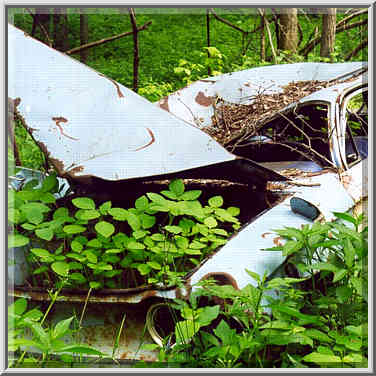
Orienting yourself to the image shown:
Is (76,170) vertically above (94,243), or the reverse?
(76,170)

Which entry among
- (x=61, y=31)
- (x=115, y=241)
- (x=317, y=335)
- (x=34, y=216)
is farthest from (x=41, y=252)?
(x=61, y=31)

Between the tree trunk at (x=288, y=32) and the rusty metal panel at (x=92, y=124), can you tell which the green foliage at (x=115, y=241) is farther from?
the tree trunk at (x=288, y=32)

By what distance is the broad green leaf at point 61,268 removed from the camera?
203 cm

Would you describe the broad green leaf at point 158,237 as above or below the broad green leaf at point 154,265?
above

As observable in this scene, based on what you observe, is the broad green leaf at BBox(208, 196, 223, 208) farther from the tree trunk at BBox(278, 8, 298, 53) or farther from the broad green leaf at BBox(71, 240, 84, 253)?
the tree trunk at BBox(278, 8, 298, 53)

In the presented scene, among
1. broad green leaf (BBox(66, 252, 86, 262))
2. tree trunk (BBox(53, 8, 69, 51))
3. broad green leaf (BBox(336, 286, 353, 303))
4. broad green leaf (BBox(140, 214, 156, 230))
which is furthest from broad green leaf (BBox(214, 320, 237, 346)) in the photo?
tree trunk (BBox(53, 8, 69, 51))

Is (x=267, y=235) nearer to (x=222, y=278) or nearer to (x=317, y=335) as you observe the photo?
(x=222, y=278)

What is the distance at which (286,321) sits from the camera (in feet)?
5.89

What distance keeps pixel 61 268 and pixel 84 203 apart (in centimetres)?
31

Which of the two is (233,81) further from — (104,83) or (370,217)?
(370,217)

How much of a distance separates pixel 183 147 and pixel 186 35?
3.49 metres

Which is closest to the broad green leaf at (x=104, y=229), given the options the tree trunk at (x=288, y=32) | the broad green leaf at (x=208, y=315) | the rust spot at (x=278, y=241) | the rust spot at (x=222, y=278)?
the rust spot at (x=222, y=278)

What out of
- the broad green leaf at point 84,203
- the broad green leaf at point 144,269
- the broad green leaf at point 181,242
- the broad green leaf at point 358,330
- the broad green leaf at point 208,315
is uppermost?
the broad green leaf at point 84,203

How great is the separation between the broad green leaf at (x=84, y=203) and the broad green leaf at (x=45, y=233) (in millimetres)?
169
